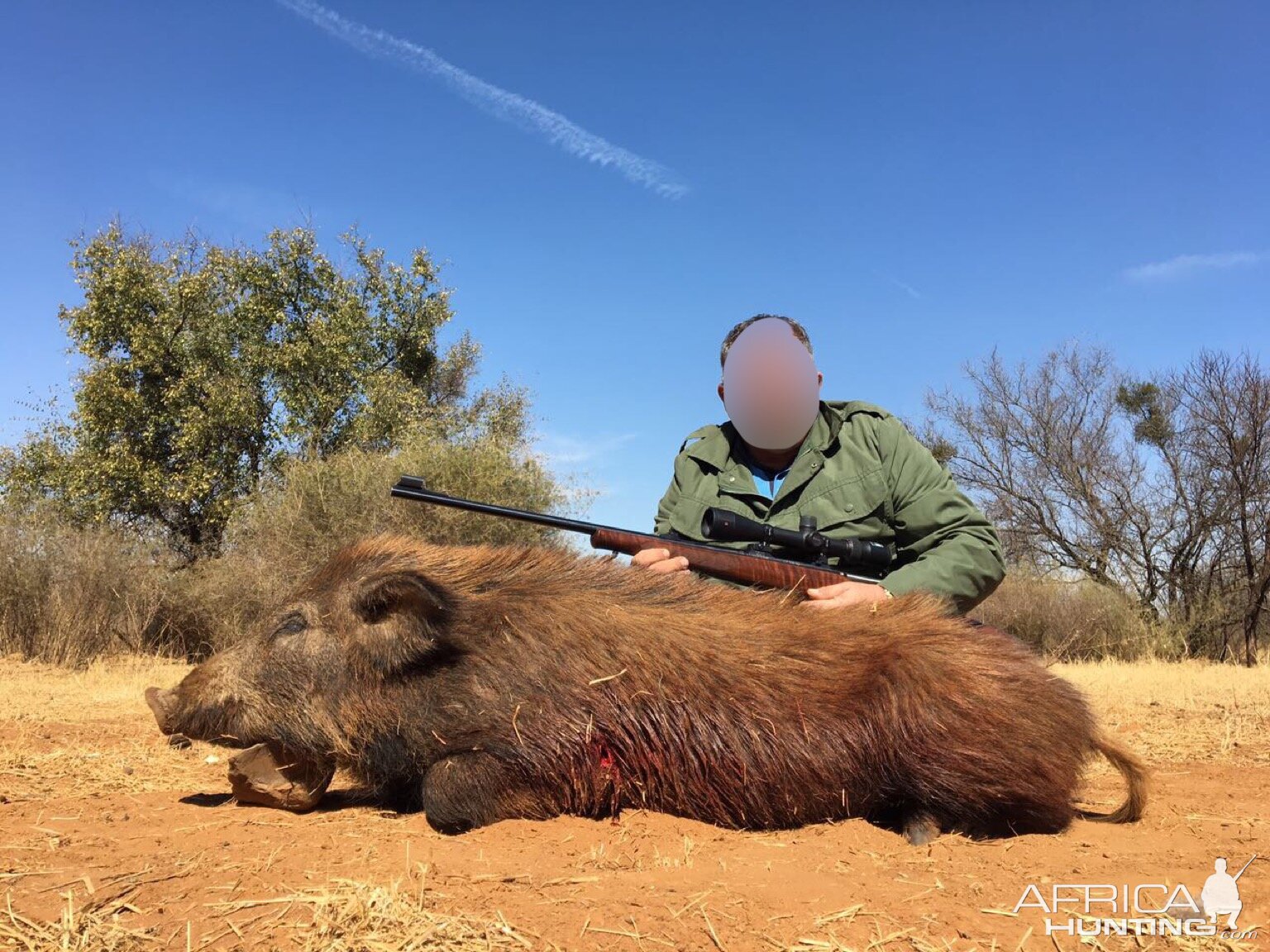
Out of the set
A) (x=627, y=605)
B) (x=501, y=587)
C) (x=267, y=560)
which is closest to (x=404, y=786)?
(x=501, y=587)

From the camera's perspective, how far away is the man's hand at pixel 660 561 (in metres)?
4.65

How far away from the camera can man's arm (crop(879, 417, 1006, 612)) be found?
4.79m

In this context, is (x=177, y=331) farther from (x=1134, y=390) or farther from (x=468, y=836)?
(x=1134, y=390)

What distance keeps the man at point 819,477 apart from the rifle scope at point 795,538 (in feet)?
0.58

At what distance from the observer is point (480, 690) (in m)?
3.82

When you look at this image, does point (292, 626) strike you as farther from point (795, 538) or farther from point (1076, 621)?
point (1076, 621)

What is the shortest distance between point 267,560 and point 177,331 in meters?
10.2

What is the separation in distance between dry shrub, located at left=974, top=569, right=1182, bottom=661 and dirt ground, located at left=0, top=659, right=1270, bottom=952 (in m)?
16.9

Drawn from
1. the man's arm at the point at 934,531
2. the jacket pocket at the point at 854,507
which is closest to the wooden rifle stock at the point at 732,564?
the man's arm at the point at 934,531

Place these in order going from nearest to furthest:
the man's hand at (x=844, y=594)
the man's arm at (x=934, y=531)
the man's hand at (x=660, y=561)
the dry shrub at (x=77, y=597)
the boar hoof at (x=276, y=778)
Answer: the boar hoof at (x=276, y=778) → the man's hand at (x=844, y=594) → the man's hand at (x=660, y=561) → the man's arm at (x=934, y=531) → the dry shrub at (x=77, y=597)

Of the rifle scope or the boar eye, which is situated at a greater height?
the rifle scope

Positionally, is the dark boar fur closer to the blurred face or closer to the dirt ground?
the dirt ground

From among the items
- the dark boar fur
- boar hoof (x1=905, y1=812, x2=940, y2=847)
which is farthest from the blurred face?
boar hoof (x1=905, y1=812, x2=940, y2=847)

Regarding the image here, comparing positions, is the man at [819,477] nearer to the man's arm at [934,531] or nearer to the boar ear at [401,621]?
the man's arm at [934,531]
